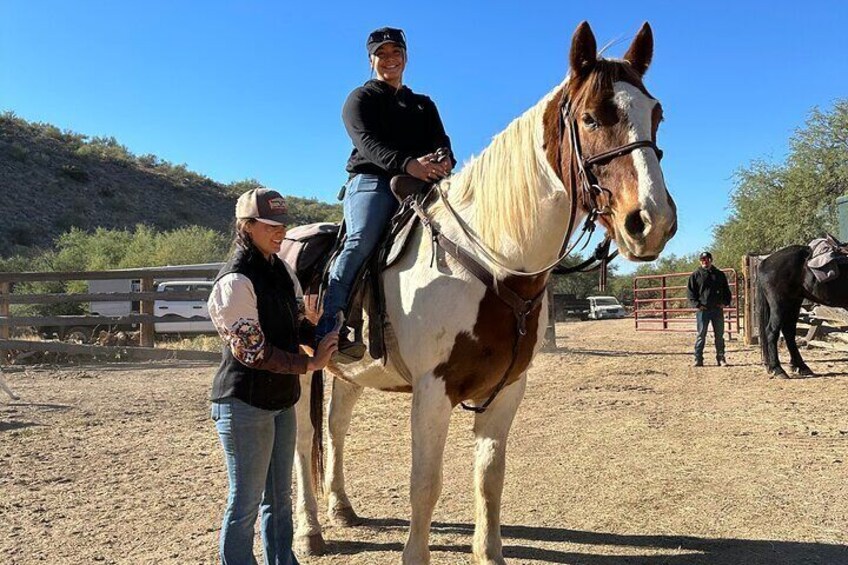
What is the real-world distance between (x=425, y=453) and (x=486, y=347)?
1.85 ft

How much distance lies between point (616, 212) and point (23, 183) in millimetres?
43958

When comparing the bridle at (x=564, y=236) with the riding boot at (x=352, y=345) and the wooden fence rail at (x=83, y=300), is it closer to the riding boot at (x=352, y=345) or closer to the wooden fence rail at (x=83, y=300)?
the riding boot at (x=352, y=345)

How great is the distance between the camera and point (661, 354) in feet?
43.9

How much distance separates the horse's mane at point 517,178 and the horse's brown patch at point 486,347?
0.25 metres

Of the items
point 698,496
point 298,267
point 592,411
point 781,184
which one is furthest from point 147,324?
point 781,184

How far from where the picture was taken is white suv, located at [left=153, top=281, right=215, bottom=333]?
17562mm

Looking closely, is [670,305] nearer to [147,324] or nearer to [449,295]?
[147,324]

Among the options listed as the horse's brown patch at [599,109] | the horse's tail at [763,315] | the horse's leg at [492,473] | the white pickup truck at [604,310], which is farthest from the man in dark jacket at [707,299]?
the white pickup truck at [604,310]

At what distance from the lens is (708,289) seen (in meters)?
11.8

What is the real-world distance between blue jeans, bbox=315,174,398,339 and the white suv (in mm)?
13863

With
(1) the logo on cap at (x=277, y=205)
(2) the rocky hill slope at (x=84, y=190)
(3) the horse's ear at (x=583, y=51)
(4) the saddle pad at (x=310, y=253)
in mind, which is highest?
(2) the rocky hill slope at (x=84, y=190)

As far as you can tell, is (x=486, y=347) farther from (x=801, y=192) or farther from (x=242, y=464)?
(x=801, y=192)

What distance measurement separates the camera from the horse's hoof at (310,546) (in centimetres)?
362

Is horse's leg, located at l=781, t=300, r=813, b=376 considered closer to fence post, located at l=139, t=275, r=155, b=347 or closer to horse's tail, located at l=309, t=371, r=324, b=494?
horse's tail, located at l=309, t=371, r=324, b=494
